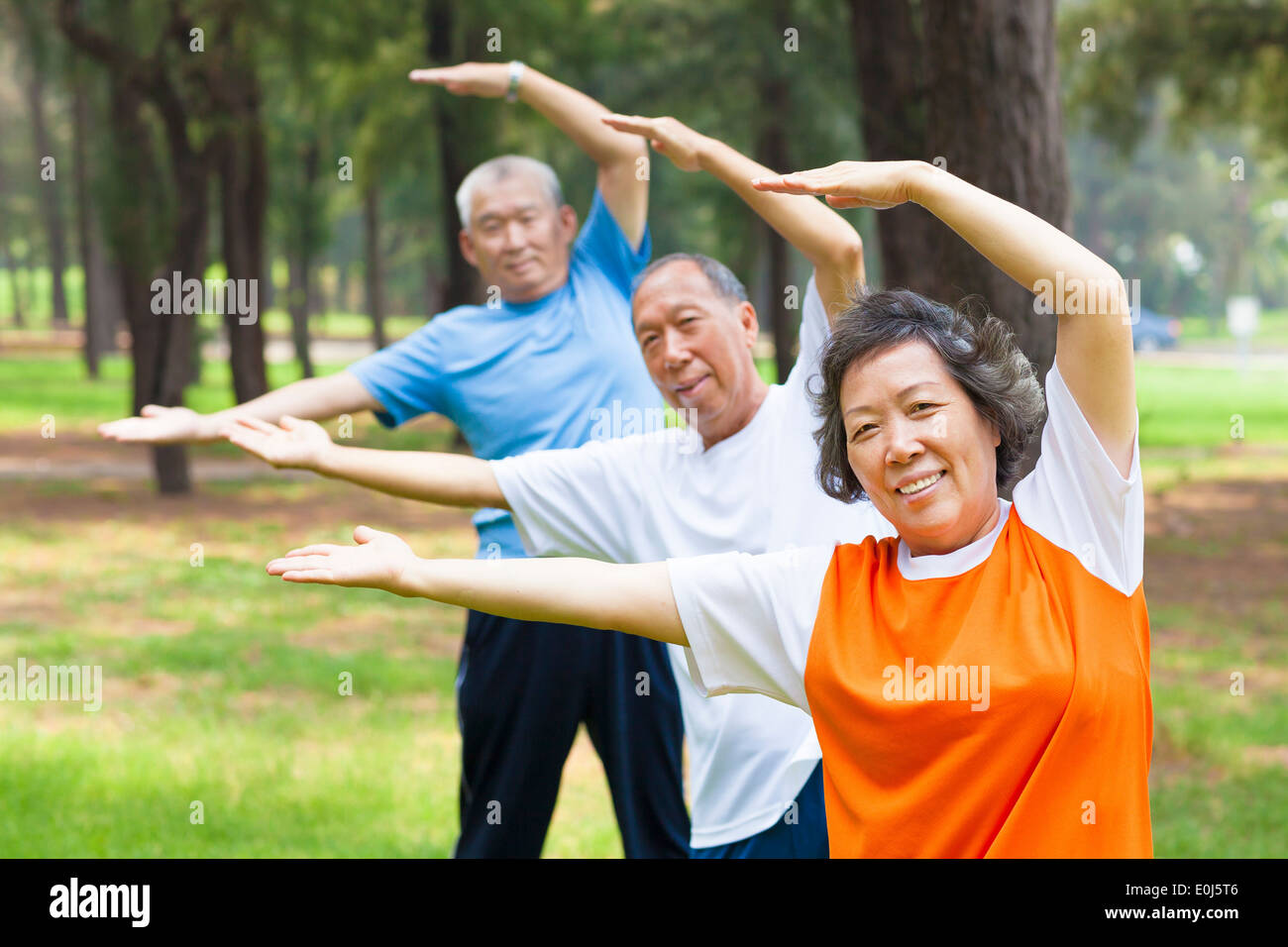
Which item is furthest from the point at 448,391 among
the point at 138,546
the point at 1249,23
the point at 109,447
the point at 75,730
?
the point at 109,447

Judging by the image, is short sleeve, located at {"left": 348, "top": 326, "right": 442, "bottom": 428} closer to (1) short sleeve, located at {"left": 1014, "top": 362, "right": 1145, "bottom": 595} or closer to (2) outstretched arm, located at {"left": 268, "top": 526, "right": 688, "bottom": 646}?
(2) outstretched arm, located at {"left": 268, "top": 526, "right": 688, "bottom": 646}

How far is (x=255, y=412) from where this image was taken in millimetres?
3713

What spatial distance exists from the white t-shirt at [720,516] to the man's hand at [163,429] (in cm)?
87

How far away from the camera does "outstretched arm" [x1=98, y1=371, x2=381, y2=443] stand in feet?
11.5

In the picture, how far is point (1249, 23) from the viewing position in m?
13.3

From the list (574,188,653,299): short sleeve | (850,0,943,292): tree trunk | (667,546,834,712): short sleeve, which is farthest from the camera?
(850,0,943,292): tree trunk

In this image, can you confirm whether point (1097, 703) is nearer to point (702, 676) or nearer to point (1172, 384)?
point (702, 676)

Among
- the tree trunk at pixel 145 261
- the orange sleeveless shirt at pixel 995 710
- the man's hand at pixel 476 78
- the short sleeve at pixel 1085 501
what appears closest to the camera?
the orange sleeveless shirt at pixel 995 710

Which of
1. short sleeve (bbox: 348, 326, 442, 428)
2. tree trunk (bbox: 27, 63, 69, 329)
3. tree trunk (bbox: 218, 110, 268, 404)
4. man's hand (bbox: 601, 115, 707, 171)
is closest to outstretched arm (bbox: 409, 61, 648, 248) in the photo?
short sleeve (bbox: 348, 326, 442, 428)

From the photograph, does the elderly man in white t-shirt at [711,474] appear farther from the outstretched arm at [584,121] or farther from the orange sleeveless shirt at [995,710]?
the outstretched arm at [584,121]

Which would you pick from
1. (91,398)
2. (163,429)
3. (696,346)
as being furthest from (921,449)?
(91,398)

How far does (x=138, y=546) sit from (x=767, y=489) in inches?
401

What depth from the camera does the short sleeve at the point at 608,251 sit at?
14.4 ft

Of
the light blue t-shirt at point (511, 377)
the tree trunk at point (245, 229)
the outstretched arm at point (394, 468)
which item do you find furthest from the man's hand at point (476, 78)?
the tree trunk at point (245, 229)
